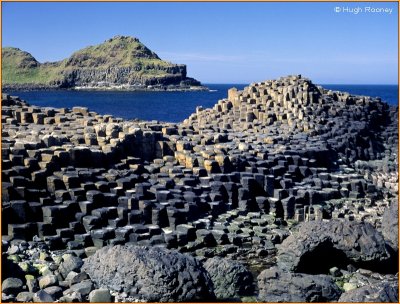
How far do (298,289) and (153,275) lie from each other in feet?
7.28

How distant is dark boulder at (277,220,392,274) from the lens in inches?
390

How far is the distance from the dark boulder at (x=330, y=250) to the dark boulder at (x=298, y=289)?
3.54ft

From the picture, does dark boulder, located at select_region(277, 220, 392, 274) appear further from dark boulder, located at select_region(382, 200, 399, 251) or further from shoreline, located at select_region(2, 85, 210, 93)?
shoreline, located at select_region(2, 85, 210, 93)

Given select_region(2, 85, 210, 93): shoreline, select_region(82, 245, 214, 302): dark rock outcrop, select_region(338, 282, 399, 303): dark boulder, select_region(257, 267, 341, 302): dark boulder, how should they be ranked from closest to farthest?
1. select_region(338, 282, 399, 303): dark boulder
2. select_region(82, 245, 214, 302): dark rock outcrop
3. select_region(257, 267, 341, 302): dark boulder
4. select_region(2, 85, 210, 93): shoreline

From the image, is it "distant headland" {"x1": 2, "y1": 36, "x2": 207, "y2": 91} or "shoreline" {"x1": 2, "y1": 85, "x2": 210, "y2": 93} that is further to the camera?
"distant headland" {"x1": 2, "y1": 36, "x2": 207, "y2": 91}

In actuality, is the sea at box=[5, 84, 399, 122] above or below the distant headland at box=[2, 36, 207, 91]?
below

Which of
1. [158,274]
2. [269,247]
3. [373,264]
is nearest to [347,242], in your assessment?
[373,264]

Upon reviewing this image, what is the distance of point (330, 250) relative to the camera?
1005 cm

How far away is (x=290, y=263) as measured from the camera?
32.6 ft

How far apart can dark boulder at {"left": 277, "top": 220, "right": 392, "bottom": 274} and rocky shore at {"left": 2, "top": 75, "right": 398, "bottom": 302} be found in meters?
0.02

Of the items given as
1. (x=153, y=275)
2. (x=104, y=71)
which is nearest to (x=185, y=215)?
(x=153, y=275)

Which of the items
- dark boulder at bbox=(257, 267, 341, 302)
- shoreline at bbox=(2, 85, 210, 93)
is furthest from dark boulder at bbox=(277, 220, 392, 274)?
shoreline at bbox=(2, 85, 210, 93)

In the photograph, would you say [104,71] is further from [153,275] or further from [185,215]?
[153,275]

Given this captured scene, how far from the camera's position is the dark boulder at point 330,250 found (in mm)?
9914
